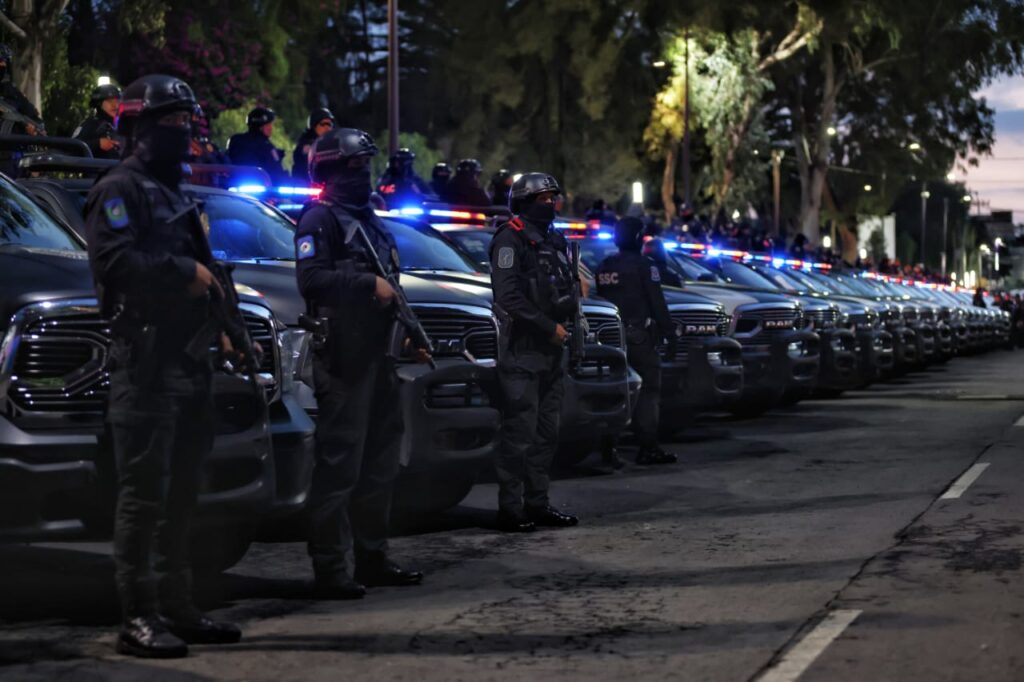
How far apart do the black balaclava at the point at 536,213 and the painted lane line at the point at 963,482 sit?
2.92m

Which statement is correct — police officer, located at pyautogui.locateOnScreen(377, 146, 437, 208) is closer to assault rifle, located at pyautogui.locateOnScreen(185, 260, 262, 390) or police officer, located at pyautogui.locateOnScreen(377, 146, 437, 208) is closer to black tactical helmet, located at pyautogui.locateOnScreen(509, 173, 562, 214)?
black tactical helmet, located at pyautogui.locateOnScreen(509, 173, 562, 214)

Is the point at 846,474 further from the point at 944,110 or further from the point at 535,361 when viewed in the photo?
the point at 944,110

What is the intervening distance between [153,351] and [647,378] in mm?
7631

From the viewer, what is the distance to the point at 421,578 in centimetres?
850

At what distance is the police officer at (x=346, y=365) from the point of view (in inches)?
316

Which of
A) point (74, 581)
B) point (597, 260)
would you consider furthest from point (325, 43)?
point (74, 581)

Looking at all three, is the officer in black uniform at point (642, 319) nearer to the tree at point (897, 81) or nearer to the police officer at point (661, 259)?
the police officer at point (661, 259)

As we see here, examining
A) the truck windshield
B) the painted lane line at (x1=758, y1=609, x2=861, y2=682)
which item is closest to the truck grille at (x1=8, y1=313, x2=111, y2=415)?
the truck windshield

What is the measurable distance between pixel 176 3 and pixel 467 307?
3072cm

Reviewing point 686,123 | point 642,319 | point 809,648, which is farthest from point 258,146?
Result: point 686,123

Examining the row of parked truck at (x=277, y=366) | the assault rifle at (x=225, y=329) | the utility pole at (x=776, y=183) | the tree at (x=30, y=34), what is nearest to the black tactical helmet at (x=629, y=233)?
the row of parked truck at (x=277, y=366)

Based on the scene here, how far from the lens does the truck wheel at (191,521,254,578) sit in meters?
8.49

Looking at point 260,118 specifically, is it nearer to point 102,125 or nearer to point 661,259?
point 102,125

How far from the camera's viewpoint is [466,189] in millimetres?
16688
